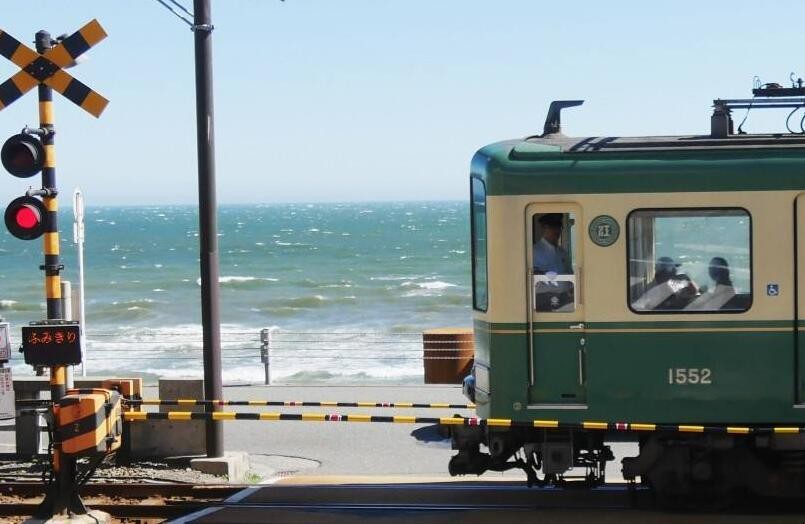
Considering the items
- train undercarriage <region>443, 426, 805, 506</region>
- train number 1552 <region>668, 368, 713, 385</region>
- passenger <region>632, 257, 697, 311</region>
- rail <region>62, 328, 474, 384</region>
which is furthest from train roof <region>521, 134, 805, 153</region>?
rail <region>62, 328, 474, 384</region>

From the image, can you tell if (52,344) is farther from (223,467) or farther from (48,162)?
(223,467)

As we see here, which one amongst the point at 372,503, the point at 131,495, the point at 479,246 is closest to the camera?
the point at 479,246

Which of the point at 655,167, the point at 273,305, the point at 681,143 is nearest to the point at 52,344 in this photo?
the point at 655,167

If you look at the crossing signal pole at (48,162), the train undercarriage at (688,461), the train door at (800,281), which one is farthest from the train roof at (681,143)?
the crossing signal pole at (48,162)

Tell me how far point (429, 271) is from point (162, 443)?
55130 millimetres

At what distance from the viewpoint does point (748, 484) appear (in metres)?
10.5

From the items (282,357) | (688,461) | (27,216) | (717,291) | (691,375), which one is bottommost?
(282,357)

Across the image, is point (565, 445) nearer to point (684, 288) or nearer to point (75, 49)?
point (684, 288)

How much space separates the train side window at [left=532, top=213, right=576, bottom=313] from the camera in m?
10.3

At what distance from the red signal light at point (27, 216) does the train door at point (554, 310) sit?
394 centimetres

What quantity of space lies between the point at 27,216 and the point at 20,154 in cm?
50

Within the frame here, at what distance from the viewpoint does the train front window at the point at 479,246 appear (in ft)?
34.9

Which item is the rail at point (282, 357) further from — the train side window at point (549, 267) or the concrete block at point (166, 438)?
the train side window at point (549, 267)

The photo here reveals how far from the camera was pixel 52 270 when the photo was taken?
10.7 m
